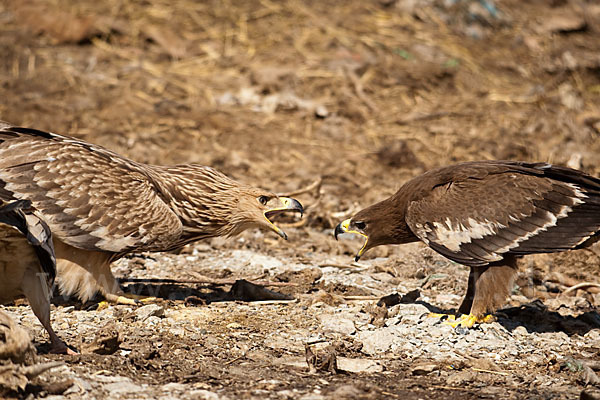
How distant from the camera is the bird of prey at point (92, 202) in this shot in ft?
18.7

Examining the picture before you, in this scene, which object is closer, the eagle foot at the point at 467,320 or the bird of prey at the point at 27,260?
the bird of prey at the point at 27,260

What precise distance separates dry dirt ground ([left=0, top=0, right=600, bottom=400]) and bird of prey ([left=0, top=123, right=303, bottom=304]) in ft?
1.19

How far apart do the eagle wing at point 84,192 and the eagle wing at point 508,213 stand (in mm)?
2061

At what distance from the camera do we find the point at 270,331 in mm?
5594

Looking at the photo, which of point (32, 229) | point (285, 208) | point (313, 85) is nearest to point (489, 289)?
point (285, 208)

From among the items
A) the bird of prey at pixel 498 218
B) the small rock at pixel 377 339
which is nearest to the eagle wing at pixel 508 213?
the bird of prey at pixel 498 218

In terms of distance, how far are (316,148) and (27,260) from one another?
6009mm

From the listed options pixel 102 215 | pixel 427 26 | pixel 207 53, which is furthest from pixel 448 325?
pixel 427 26

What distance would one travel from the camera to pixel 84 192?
5832 millimetres

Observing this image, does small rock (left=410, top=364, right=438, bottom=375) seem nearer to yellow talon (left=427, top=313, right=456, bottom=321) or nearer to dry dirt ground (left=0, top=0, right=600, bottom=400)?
dry dirt ground (left=0, top=0, right=600, bottom=400)

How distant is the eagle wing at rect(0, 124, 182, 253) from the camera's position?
5703 millimetres

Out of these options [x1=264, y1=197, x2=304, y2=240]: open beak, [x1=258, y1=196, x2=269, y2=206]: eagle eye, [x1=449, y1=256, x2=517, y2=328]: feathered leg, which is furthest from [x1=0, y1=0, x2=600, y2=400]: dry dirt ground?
[x1=258, y1=196, x2=269, y2=206]: eagle eye

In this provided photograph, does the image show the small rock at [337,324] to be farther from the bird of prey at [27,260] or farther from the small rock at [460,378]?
the bird of prey at [27,260]

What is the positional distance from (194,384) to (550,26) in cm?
1268
